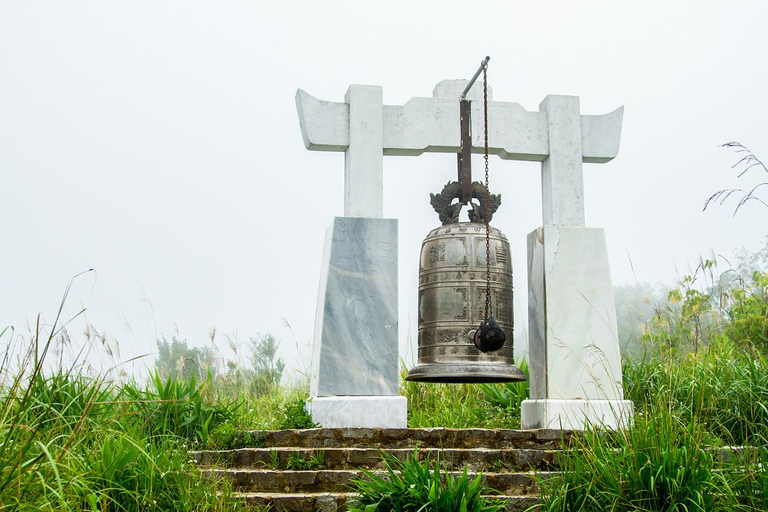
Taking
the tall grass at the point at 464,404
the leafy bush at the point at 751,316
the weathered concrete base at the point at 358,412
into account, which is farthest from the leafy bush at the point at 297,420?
the leafy bush at the point at 751,316

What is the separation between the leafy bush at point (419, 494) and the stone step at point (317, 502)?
0.43 m

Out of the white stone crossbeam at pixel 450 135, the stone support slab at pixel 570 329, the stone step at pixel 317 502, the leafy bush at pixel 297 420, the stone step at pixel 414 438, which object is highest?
the white stone crossbeam at pixel 450 135

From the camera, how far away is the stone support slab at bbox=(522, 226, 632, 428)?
7.21 metres

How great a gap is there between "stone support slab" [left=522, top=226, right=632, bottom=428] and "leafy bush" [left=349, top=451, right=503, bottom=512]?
2.57 m

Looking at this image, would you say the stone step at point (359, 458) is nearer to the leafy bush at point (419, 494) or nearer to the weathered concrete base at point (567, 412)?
the weathered concrete base at point (567, 412)

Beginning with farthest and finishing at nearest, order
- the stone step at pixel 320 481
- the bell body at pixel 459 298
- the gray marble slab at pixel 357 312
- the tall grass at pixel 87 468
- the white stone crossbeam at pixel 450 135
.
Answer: the white stone crossbeam at pixel 450 135
the gray marble slab at pixel 357 312
the bell body at pixel 459 298
the stone step at pixel 320 481
the tall grass at pixel 87 468

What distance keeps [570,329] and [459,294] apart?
1225 millimetres

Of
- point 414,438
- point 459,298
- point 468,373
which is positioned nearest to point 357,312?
point 459,298

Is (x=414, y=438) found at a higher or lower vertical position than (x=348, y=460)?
higher

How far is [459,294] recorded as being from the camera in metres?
6.71

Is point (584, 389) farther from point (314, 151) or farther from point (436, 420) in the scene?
point (314, 151)

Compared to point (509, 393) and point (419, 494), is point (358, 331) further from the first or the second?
point (419, 494)

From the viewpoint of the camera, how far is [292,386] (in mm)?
9625

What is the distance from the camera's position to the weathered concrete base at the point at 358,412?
6934 mm
